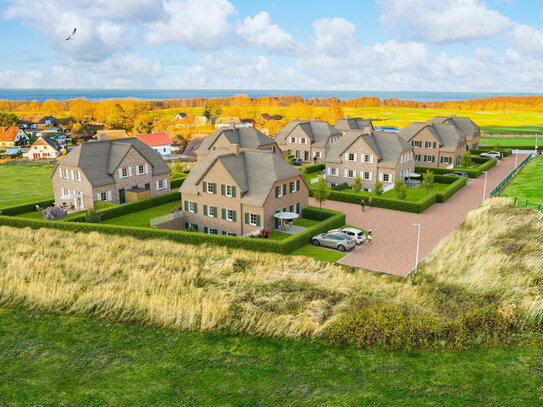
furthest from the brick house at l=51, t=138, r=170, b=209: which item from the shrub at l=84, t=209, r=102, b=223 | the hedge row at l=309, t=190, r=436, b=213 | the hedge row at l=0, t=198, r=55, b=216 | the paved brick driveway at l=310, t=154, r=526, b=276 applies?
the hedge row at l=309, t=190, r=436, b=213

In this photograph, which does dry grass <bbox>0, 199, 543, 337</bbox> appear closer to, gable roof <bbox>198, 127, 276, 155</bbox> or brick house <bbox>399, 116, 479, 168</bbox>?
gable roof <bbox>198, 127, 276, 155</bbox>

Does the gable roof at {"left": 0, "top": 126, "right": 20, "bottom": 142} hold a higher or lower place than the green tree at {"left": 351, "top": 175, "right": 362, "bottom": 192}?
higher

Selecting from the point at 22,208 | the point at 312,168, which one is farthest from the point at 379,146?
the point at 22,208

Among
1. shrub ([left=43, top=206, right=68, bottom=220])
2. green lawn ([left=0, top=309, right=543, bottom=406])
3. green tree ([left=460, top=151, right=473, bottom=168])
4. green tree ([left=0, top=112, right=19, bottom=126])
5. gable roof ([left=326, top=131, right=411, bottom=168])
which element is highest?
green tree ([left=0, top=112, right=19, bottom=126])

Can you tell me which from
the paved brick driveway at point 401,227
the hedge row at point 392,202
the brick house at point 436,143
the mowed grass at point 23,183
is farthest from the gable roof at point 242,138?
the mowed grass at point 23,183

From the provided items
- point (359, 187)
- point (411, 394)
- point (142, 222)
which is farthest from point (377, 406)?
point (359, 187)

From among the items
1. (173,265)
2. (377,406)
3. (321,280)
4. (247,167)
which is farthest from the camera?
(247,167)

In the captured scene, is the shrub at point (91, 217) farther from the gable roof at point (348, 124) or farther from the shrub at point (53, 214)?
the gable roof at point (348, 124)

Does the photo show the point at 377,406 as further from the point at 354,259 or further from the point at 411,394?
the point at 354,259
